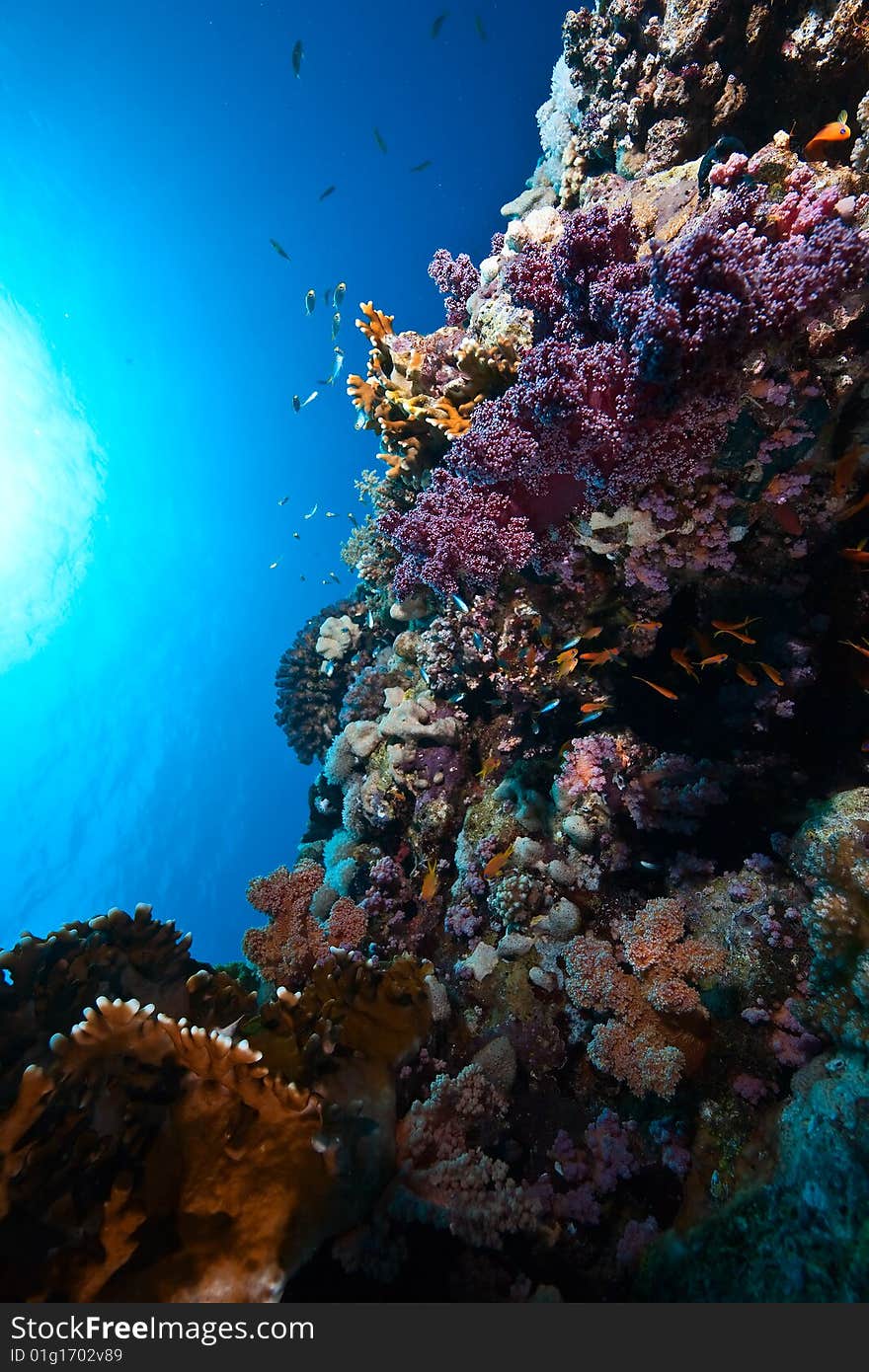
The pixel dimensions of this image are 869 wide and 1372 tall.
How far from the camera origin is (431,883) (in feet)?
20.1

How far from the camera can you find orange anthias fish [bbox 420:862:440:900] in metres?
6.09

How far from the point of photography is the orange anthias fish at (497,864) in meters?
5.36

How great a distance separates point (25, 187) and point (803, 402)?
52177 millimetres

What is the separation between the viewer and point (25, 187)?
35.5m

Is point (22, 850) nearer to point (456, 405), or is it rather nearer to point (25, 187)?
point (25, 187)

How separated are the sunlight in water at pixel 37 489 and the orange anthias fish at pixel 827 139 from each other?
5141 centimetres

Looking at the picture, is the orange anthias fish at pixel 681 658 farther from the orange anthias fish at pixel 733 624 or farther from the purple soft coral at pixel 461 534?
the purple soft coral at pixel 461 534

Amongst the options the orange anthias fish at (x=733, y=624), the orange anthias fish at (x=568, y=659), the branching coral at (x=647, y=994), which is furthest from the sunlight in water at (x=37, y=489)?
the branching coral at (x=647, y=994)

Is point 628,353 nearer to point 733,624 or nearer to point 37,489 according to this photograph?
point 733,624

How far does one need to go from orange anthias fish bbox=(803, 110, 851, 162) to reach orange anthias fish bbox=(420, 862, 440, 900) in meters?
7.05

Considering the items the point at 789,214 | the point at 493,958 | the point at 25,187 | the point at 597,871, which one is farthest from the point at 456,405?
the point at 25,187

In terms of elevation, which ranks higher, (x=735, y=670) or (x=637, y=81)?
(x=637, y=81)

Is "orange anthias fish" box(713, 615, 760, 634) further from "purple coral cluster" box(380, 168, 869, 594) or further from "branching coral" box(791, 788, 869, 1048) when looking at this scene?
"branching coral" box(791, 788, 869, 1048)

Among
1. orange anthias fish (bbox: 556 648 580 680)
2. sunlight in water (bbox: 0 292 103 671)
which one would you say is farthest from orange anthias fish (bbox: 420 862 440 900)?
sunlight in water (bbox: 0 292 103 671)
